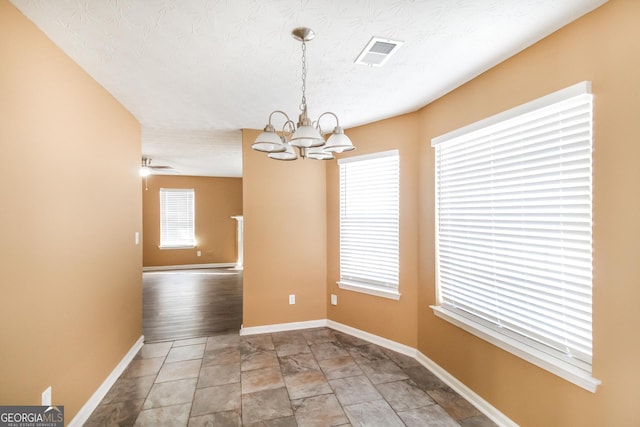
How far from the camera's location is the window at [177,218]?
25.2 feet

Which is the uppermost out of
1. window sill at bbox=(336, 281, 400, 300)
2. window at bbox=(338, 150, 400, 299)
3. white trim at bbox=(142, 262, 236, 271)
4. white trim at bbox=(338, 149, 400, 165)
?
white trim at bbox=(338, 149, 400, 165)

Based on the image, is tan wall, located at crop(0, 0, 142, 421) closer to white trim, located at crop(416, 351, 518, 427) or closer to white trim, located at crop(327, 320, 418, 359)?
white trim, located at crop(327, 320, 418, 359)

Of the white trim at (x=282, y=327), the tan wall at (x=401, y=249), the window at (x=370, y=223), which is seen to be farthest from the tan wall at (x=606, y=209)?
the white trim at (x=282, y=327)

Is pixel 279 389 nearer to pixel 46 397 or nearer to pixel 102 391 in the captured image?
pixel 102 391

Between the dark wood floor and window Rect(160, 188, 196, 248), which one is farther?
window Rect(160, 188, 196, 248)

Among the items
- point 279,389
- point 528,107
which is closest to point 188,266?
point 279,389

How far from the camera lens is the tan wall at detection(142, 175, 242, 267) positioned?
298 inches

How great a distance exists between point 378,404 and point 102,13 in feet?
10.1

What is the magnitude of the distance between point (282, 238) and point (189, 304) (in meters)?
2.33

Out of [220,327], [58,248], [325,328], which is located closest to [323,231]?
[325,328]

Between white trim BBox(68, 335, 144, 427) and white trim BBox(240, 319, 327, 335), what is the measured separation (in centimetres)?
116

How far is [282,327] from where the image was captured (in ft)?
12.3

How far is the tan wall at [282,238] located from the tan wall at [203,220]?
4759 millimetres

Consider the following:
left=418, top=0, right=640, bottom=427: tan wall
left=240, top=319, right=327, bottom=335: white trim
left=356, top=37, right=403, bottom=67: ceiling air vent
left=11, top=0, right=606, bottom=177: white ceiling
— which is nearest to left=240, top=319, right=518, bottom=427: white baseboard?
left=240, top=319, right=327, bottom=335: white trim
